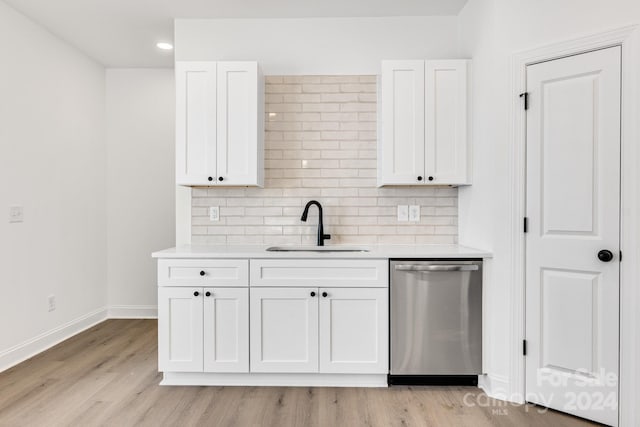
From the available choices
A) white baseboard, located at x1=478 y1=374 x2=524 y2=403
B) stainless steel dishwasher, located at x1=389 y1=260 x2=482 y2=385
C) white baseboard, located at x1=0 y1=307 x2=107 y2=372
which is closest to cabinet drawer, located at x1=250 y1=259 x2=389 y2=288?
stainless steel dishwasher, located at x1=389 y1=260 x2=482 y2=385

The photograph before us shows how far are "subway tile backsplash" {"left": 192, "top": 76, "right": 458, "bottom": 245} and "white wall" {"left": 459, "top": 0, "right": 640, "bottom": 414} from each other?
→ 630 millimetres

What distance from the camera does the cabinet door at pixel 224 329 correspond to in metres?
2.49

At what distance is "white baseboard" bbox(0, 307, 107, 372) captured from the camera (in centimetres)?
287

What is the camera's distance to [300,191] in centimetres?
311

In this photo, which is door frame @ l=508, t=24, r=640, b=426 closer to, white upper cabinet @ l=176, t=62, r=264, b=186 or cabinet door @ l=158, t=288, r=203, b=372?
white upper cabinet @ l=176, t=62, r=264, b=186

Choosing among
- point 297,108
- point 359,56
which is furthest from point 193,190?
point 359,56

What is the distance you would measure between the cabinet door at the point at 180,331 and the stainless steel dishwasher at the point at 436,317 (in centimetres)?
128

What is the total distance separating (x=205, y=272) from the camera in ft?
8.20

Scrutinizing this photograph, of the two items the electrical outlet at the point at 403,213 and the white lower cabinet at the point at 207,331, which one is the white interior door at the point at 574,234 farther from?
the white lower cabinet at the point at 207,331

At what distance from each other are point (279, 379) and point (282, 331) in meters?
0.35

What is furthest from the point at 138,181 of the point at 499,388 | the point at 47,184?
the point at 499,388

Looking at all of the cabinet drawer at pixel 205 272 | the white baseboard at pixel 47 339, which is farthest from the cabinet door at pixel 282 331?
the white baseboard at pixel 47 339

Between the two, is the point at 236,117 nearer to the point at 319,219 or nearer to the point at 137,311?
the point at 319,219

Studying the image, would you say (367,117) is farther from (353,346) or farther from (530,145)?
(353,346)
